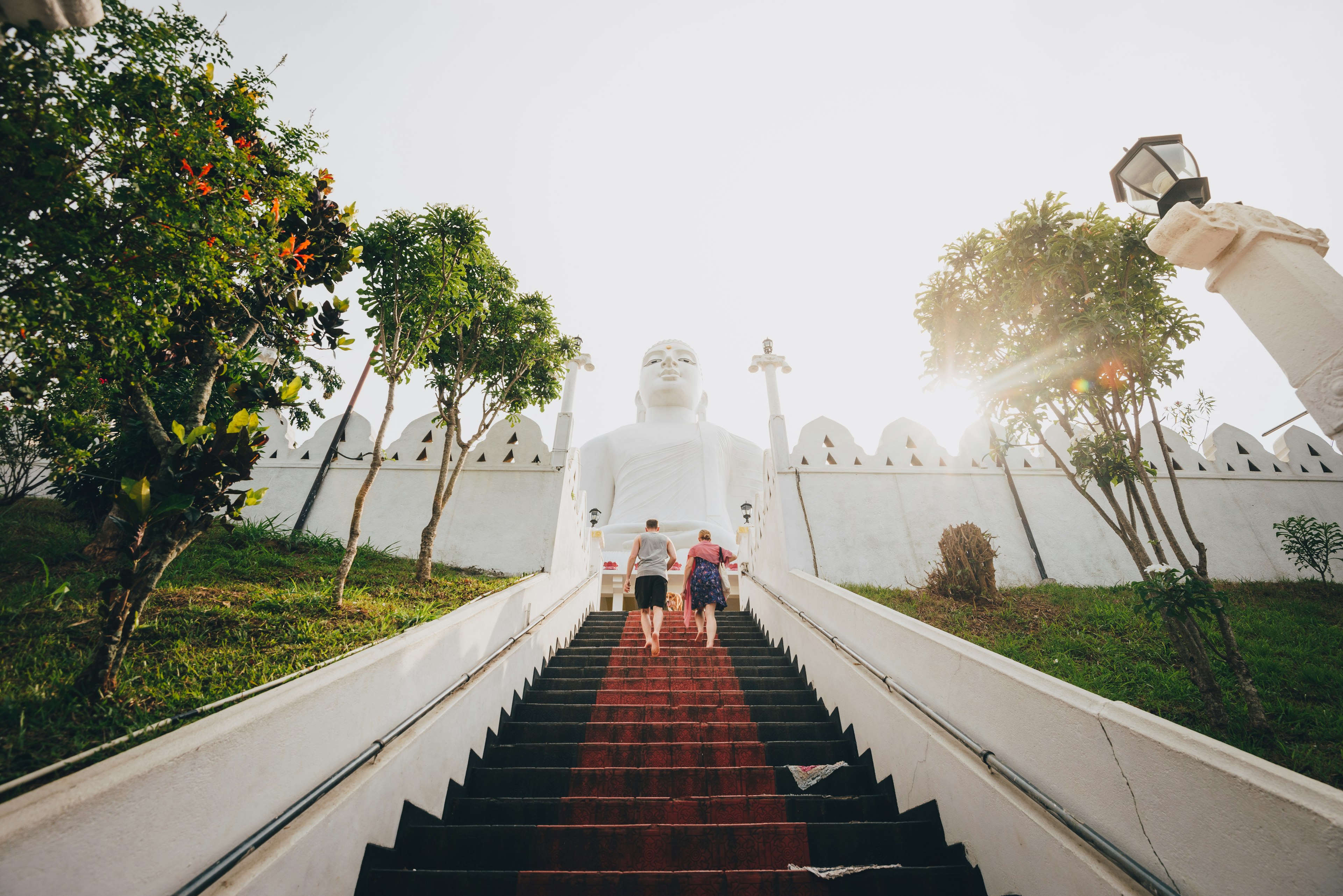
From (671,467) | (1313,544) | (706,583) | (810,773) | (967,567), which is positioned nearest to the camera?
(810,773)

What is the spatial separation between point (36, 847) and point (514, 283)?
6.78 meters

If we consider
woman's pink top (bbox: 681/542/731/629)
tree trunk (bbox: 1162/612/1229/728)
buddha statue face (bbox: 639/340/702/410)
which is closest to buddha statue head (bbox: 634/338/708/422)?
buddha statue face (bbox: 639/340/702/410)

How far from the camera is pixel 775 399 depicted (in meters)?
10.9

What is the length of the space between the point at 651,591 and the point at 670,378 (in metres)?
10.0

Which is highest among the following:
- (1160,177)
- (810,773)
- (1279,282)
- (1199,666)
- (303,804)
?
(1160,177)

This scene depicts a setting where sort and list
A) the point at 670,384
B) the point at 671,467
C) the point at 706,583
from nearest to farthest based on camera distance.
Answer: the point at 706,583, the point at 671,467, the point at 670,384

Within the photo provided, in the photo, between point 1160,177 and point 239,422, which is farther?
point 1160,177

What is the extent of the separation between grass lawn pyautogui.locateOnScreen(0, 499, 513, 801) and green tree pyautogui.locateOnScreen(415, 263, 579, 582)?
5.50 feet

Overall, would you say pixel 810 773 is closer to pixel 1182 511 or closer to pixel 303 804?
pixel 303 804

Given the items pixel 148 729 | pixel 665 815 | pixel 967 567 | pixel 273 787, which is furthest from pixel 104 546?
pixel 967 567

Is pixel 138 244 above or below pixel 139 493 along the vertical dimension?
above

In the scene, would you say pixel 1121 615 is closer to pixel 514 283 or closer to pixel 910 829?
pixel 910 829

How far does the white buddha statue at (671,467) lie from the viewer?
12.2 metres

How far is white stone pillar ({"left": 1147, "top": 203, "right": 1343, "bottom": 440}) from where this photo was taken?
8.11 ft
